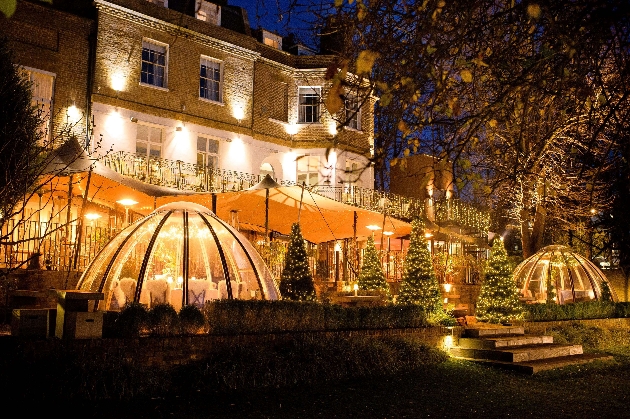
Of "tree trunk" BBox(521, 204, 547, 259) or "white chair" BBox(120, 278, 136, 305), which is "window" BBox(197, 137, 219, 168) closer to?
"white chair" BBox(120, 278, 136, 305)

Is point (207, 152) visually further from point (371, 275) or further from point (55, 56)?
point (371, 275)

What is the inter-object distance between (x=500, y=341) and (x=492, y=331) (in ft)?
3.15

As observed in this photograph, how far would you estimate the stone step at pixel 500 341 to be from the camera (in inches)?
537

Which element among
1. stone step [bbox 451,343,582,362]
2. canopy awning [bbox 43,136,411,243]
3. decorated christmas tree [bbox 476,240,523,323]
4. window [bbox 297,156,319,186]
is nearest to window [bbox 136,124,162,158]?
canopy awning [bbox 43,136,411,243]

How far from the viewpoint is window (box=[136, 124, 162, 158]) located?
2144 centimetres

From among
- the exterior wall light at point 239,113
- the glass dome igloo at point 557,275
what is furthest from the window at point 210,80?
the glass dome igloo at point 557,275

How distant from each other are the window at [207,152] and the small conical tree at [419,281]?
386 inches

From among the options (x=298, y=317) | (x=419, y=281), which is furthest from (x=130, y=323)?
A: (x=419, y=281)

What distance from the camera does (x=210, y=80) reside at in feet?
77.7

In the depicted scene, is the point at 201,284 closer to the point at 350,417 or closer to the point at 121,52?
the point at 350,417

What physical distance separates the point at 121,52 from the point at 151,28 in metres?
1.60

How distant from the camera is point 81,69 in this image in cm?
2020

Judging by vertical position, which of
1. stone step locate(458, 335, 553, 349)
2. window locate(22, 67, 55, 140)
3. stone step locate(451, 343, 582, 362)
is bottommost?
stone step locate(451, 343, 582, 362)

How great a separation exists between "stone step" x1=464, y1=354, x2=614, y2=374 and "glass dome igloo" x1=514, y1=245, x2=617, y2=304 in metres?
6.14
